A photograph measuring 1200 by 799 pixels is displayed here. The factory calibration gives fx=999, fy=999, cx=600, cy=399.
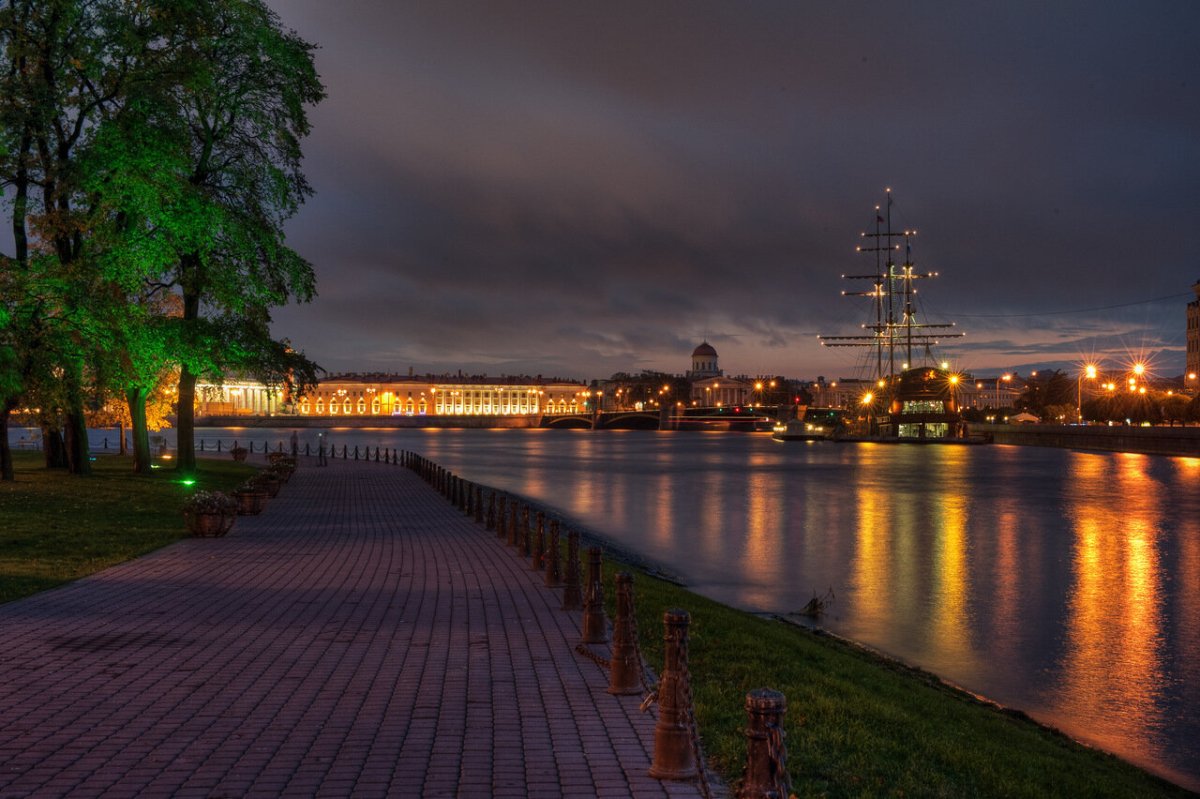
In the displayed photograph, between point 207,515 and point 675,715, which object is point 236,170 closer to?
point 207,515

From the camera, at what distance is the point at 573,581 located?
12719mm

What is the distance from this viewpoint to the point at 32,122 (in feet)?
91.0

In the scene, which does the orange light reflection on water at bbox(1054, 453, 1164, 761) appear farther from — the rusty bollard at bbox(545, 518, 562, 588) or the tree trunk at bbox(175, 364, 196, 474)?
the tree trunk at bbox(175, 364, 196, 474)

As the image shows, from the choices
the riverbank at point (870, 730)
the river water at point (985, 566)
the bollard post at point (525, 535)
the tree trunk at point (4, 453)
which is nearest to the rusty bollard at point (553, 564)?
the riverbank at point (870, 730)

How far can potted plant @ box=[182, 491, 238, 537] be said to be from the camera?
66.2 feet

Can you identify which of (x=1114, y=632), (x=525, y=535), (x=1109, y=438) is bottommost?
(x=1114, y=632)

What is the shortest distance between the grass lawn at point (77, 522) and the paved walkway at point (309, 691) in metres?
1.14

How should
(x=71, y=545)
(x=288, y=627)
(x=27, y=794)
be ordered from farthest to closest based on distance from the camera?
1. (x=71, y=545)
2. (x=288, y=627)
3. (x=27, y=794)

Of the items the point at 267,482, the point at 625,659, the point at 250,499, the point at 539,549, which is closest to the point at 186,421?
the point at 267,482

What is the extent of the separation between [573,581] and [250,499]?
1583cm

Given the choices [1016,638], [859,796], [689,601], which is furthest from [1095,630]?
[859,796]

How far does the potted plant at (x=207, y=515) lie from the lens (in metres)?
20.2

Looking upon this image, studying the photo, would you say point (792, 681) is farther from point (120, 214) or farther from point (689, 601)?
point (120, 214)

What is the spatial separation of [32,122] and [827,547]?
2658cm
